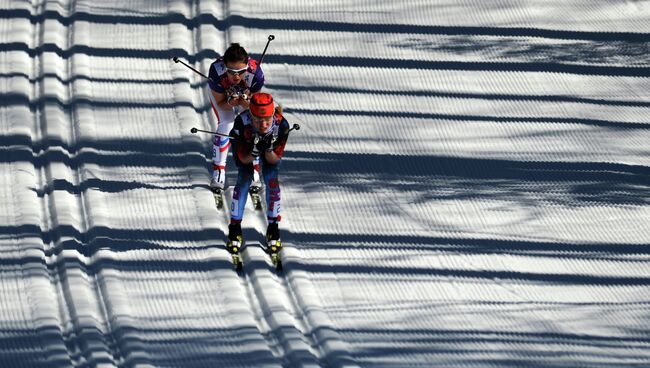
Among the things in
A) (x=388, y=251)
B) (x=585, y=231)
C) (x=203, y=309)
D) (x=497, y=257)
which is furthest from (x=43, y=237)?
(x=585, y=231)

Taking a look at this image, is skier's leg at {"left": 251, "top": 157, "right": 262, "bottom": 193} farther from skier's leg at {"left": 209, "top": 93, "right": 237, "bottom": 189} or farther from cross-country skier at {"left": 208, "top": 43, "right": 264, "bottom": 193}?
skier's leg at {"left": 209, "top": 93, "right": 237, "bottom": 189}

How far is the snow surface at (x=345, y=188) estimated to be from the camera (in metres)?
8.80

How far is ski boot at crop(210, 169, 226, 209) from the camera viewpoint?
1009cm

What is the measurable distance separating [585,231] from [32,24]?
5807 millimetres

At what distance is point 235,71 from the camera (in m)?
9.57

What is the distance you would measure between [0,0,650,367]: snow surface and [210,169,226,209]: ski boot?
0.40 ft

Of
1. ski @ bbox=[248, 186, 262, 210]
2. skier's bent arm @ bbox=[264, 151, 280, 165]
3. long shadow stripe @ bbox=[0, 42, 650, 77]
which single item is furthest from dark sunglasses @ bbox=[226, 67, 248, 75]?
long shadow stripe @ bbox=[0, 42, 650, 77]

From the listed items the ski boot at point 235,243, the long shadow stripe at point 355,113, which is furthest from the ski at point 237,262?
the long shadow stripe at point 355,113

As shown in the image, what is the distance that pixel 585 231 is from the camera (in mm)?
10102

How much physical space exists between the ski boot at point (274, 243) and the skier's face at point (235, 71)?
1.12m

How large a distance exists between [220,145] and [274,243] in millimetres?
1003

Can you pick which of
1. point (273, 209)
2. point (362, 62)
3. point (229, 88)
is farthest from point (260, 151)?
point (362, 62)

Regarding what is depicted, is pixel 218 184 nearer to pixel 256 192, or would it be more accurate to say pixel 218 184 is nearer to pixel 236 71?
pixel 256 192

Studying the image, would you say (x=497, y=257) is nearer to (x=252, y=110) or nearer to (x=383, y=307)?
(x=383, y=307)
